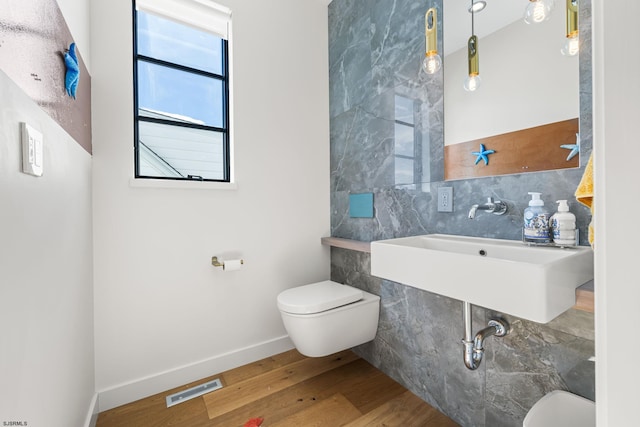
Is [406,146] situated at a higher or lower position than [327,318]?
higher

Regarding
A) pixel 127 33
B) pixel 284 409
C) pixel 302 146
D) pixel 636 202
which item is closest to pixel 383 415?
pixel 284 409

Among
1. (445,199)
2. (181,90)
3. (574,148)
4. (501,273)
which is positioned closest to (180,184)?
(181,90)

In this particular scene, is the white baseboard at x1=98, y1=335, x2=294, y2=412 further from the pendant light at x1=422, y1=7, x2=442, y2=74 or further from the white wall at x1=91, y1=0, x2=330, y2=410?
the pendant light at x1=422, y1=7, x2=442, y2=74

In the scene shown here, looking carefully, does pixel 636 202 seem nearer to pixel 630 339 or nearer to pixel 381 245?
pixel 630 339

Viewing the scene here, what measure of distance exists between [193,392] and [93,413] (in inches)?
16.7

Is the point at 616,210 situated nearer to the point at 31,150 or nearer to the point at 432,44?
the point at 31,150

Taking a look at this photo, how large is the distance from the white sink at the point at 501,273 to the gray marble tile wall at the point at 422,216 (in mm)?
161

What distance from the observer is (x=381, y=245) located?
3.73 ft

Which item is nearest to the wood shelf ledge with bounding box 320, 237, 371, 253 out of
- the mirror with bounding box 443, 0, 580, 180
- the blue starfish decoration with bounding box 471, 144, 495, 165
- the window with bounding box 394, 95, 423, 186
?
the window with bounding box 394, 95, 423, 186

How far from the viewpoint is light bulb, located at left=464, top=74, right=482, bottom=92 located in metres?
1.25

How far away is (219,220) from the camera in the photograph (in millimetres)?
1669

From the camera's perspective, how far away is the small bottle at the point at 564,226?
909 mm

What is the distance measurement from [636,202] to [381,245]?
31.5 inches

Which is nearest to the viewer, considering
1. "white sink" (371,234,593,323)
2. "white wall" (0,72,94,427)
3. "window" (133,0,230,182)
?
"white wall" (0,72,94,427)
